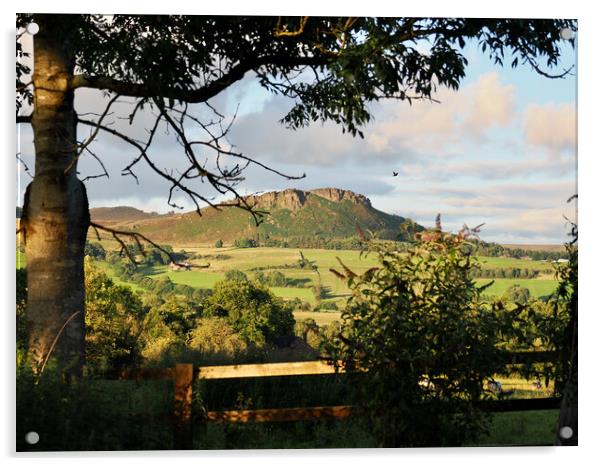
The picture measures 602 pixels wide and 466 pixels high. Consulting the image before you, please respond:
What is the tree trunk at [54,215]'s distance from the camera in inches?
279

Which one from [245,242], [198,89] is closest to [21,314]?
[245,242]

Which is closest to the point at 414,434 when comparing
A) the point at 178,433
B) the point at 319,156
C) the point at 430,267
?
the point at 430,267

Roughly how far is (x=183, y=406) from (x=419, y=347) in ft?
6.50

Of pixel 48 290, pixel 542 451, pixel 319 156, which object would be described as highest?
pixel 319 156

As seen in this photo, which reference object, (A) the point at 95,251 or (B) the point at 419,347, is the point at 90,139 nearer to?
(A) the point at 95,251

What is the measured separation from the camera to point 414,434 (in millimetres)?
6832

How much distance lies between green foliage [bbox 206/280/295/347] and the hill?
0.65 metres

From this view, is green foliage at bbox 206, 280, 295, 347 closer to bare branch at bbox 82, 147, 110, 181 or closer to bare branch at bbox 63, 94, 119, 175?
bare branch at bbox 82, 147, 110, 181

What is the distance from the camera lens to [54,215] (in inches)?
283

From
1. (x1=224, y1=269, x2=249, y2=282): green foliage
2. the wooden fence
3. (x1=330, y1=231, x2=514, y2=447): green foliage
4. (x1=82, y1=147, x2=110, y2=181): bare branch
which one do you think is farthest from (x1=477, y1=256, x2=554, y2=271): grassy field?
(x1=82, y1=147, x2=110, y2=181): bare branch

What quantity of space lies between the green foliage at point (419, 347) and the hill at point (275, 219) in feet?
1.92

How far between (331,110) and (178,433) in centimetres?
328
